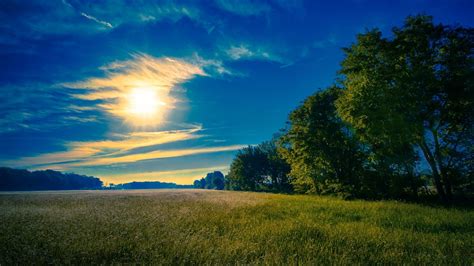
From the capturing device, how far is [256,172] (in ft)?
239

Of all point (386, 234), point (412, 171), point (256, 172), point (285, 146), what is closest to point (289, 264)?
point (386, 234)

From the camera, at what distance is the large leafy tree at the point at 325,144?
2455 centimetres

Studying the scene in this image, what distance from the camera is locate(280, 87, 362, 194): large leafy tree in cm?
2455

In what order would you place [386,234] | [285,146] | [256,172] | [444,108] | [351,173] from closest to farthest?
[386,234] → [444,108] → [351,173] → [285,146] → [256,172]

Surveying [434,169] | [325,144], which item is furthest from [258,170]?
[434,169]

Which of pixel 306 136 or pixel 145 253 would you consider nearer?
pixel 145 253

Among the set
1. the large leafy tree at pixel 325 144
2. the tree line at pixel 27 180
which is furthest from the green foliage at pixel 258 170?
the tree line at pixel 27 180

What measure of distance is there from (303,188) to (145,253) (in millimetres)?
35035

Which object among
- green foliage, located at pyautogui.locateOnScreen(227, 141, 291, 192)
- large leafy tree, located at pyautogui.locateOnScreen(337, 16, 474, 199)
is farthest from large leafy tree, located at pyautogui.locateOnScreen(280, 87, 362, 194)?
green foliage, located at pyautogui.locateOnScreen(227, 141, 291, 192)

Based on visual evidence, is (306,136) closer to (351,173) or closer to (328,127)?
(328,127)

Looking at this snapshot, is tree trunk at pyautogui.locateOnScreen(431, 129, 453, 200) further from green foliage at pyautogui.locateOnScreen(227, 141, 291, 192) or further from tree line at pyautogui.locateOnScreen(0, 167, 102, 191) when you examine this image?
tree line at pyautogui.locateOnScreen(0, 167, 102, 191)

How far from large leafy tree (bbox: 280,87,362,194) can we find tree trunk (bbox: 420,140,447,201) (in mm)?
6990

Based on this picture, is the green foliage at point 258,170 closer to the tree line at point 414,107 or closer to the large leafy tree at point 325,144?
the large leafy tree at point 325,144

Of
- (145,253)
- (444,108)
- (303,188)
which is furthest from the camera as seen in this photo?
(303,188)
